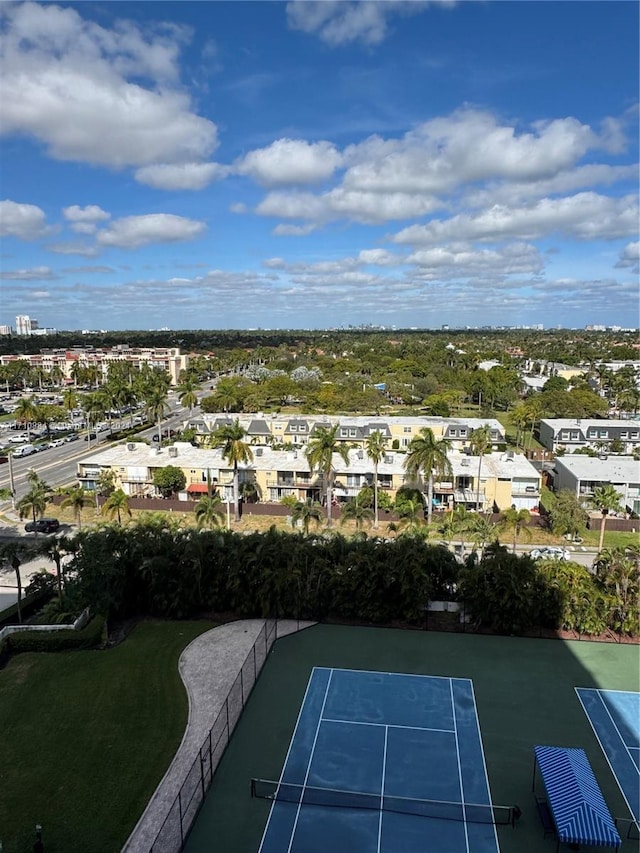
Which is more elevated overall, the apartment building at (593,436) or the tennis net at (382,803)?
the apartment building at (593,436)

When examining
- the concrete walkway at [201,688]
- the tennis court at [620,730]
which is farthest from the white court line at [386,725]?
the tennis court at [620,730]

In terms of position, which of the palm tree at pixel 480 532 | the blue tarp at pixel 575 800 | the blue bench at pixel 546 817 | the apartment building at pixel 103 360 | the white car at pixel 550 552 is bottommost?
the blue bench at pixel 546 817

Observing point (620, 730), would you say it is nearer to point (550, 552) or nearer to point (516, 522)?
point (516, 522)

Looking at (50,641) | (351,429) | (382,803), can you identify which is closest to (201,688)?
(50,641)

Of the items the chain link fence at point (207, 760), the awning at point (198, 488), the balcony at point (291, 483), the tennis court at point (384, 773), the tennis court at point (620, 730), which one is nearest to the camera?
the chain link fence at point (207, 760)

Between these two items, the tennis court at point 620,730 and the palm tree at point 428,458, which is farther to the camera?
the palm tree at point 428,458

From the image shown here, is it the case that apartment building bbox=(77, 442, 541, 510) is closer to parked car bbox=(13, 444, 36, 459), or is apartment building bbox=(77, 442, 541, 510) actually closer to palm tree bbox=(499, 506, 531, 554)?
palm tree bbox=(499, 506, 531, 554)

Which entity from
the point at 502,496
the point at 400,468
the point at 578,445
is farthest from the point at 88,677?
the point at 578,445

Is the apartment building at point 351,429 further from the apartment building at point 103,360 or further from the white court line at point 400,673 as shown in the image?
the apartment building at point 103,360
